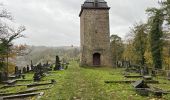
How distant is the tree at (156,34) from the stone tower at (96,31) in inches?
301

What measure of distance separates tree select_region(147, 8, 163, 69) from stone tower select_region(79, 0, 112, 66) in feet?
25.1

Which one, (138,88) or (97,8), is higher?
(97,8)

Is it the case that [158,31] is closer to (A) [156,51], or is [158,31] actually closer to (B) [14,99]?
(A) [156,51]

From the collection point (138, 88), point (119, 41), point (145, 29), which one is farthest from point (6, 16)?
point (119, 41)

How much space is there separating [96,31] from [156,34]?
32.3ft

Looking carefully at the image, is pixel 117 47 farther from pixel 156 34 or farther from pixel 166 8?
pixel 166 8

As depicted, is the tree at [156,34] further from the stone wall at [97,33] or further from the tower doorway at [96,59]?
the tower doorway at [96,59]

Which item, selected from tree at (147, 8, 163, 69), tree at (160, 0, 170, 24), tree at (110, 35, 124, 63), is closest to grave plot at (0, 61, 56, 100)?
tree at (160, 0, 170, 24)

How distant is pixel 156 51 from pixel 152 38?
2072 millimetres

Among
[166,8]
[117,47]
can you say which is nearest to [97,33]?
[166,8]

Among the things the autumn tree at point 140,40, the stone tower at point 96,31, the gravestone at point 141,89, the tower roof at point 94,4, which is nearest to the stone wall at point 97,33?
the stone tower at point 96,31

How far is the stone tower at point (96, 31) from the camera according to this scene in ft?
173

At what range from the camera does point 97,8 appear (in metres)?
52.8

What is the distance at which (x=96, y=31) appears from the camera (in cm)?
5259
